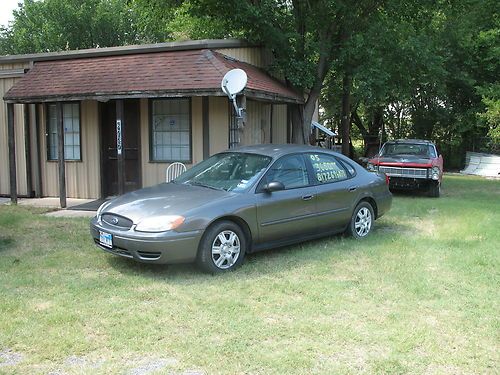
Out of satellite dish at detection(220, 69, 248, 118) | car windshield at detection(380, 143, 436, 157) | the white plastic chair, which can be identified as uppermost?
satellite dish at detection(220, 69, 248, 118)

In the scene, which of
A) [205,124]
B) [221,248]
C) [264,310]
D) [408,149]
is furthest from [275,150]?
[408,149]

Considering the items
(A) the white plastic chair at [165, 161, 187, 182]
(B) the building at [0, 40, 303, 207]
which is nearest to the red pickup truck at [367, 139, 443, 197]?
(B) the building at [0, 40, 303, 207]

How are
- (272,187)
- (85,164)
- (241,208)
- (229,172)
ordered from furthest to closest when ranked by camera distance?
(85,164), (229,172), (272,187), (241,208)

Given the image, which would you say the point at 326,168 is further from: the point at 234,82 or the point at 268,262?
the point at 234,82

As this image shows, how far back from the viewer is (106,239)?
6.01 m

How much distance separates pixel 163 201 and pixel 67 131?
7652mm

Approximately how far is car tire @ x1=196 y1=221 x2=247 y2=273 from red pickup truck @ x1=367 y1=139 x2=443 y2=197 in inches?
323

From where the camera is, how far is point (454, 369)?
3709 mm

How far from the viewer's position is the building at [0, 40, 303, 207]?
10.8m

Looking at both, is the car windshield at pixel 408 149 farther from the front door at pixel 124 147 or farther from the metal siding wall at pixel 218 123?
the front door at pixel 124 147

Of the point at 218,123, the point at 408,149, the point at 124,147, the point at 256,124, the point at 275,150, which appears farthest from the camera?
the point at 408,149

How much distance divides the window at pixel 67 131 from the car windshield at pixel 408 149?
8131mm

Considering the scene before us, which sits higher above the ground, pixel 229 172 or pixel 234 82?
pixel 234 82

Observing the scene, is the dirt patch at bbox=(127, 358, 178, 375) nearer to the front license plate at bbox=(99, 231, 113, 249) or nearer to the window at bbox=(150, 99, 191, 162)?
the front license plate at bbox=(99, 231, 113, 249)
